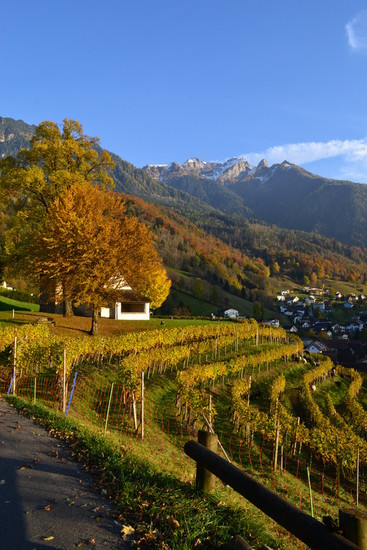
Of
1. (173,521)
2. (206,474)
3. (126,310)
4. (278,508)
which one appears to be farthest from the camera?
(126,310)

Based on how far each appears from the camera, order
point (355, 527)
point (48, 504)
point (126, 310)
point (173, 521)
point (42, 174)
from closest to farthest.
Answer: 1. point (355, 527)
2. point (173, 521)
3. point (48, 504)
4. point (42, 174)
5. point (126, 310)

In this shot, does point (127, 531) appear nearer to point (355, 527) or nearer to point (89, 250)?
point (355, 527)

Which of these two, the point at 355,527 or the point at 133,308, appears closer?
the point at 355,527

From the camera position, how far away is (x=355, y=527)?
3.66m

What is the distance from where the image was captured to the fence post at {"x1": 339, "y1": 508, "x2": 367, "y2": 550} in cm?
363

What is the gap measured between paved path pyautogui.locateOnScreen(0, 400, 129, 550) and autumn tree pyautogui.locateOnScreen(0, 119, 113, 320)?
27.7 metres

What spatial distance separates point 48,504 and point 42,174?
106 ft

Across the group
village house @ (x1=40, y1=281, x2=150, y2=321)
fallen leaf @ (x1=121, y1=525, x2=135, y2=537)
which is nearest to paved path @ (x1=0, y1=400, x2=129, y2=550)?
fallen leaf @ (x1=121, y1=525, x2=135, y2=537)

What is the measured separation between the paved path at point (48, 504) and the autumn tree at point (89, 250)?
21112mm

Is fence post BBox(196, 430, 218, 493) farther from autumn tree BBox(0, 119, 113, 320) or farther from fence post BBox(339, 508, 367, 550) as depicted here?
autumn tree BBox(0, 119, 113, 320)

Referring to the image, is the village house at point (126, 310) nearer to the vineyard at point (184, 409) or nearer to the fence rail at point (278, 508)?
the vineyard at point (184, 409)

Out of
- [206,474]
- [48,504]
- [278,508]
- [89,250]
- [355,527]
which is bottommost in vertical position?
[48,504]

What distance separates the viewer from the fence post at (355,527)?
11.9ft

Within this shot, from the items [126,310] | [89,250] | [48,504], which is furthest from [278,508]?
[126,310]
